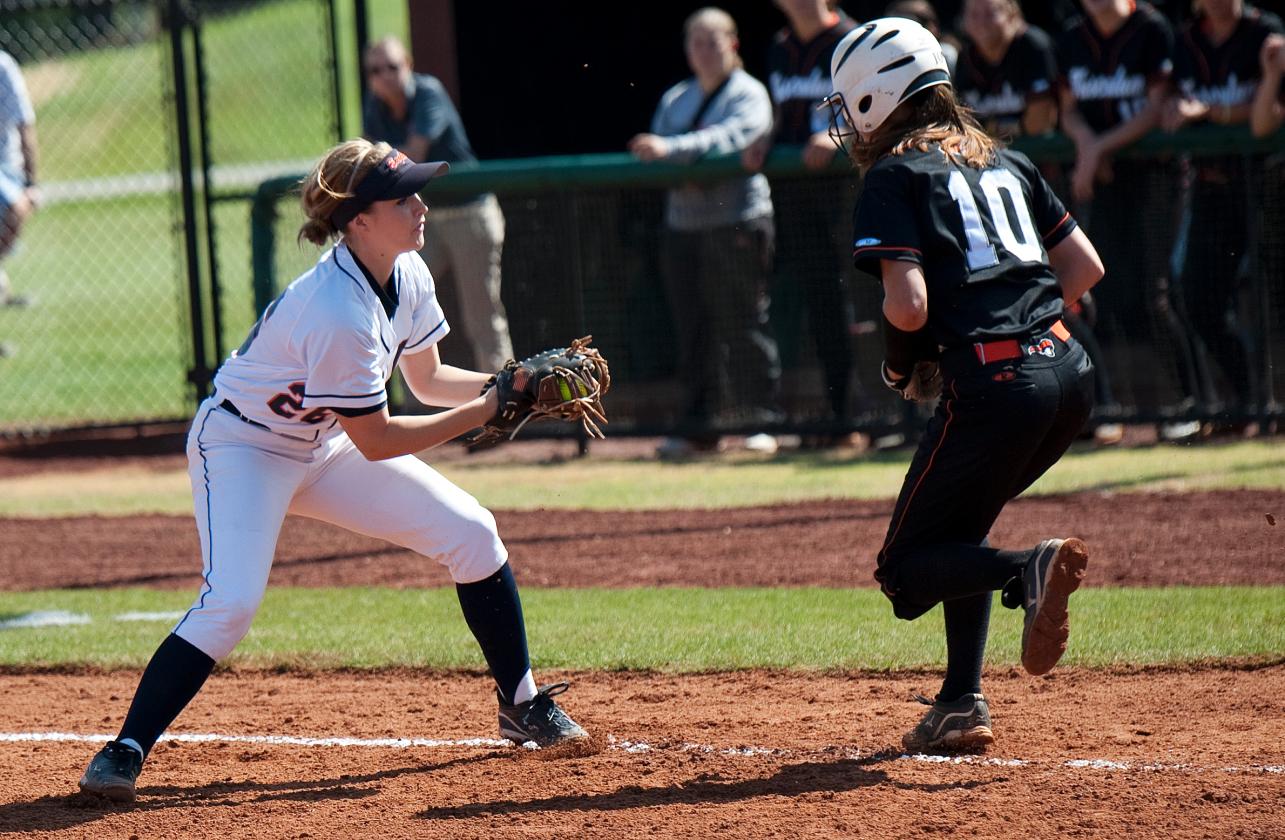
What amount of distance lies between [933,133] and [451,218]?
21.0ft

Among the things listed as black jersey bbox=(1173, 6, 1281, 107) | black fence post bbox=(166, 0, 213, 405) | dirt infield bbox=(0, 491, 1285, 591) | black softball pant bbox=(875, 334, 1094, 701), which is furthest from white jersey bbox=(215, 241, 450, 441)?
black fence post bbox=(166, 0, 213, 405)

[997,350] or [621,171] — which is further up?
[621,171]

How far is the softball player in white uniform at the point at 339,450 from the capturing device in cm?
433

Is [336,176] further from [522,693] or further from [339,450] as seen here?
[522,693]

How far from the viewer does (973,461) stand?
4215mm

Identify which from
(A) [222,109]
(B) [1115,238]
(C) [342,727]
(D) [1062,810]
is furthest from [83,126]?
(D) [1062,810]

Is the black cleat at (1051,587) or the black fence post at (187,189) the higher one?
the black fence post at (187,189)

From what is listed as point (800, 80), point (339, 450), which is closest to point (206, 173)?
point (800, 80)

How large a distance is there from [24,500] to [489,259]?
3.29 metres

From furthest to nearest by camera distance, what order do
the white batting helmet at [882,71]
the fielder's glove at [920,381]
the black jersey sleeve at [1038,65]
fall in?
the black jersey sleeve at [1038,65], the fielder's glove at [920,381], the white batting helmet at [882,71]

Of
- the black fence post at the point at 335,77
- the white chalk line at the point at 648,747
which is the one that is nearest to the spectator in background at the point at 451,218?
the black fence post at the point at 335,77

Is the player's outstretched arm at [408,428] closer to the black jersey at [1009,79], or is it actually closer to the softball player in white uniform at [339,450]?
the softball player in white uniform at [339,450]

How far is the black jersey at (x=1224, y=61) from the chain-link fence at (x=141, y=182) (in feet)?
18.6

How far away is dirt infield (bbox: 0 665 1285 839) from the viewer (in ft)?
13.2
